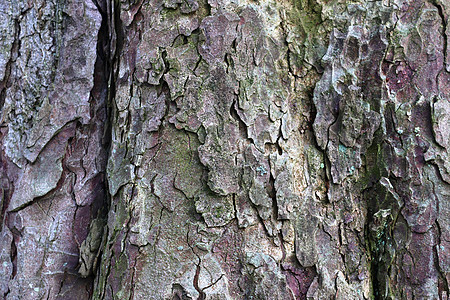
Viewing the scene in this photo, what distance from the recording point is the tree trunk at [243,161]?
0.96 metres

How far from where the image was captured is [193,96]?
38.9 inches

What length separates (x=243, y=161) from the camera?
967mm

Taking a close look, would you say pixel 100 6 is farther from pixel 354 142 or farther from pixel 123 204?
pixel 354 142

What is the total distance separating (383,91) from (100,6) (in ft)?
2.74

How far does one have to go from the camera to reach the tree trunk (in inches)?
37.7

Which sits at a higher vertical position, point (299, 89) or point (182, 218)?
point (299, 89)

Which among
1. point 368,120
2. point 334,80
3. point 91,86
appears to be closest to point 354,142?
point 368,120

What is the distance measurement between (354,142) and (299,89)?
0.20m

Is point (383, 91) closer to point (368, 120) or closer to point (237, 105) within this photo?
point (368, 120)

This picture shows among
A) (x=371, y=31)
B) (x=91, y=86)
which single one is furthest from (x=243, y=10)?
(x=91, y=86)

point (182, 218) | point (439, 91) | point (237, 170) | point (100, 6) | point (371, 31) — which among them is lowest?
point (182, 218)

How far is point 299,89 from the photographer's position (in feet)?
3.50

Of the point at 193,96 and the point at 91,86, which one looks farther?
the point at 91,86

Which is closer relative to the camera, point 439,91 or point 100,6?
point 439,91
